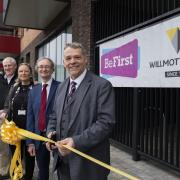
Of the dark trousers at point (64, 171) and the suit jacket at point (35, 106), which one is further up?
the suit jacket at point (35, 106)

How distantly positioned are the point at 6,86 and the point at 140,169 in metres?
2.64

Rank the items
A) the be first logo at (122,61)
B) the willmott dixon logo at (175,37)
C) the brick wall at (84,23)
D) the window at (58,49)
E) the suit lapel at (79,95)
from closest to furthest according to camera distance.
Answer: the suit lapel at (79,95), the willmott dixon logo at (175,37), the be first logo at (122,61), the brick wall at (84,23), the window at (58,49)

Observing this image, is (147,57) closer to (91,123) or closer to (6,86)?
(6,86)

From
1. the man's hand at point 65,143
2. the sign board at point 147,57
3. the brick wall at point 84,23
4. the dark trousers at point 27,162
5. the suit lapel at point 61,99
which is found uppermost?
the brick wall at point 84,23

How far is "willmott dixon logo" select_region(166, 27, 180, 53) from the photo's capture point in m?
4.70

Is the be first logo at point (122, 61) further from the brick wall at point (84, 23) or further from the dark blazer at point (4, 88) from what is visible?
the dark blazer at point (4, 88)

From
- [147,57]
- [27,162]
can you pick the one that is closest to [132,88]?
[147,57]

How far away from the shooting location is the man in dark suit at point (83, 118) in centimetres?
260

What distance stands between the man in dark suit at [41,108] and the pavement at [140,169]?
1.03 m

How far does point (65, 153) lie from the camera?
8.66ft

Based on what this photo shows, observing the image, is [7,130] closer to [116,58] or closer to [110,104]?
[110,104]

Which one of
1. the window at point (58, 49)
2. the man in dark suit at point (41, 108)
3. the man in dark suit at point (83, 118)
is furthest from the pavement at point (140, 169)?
the window at point (58, 49)

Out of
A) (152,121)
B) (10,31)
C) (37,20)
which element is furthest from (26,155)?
(10,31)

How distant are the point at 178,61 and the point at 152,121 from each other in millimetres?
1449
